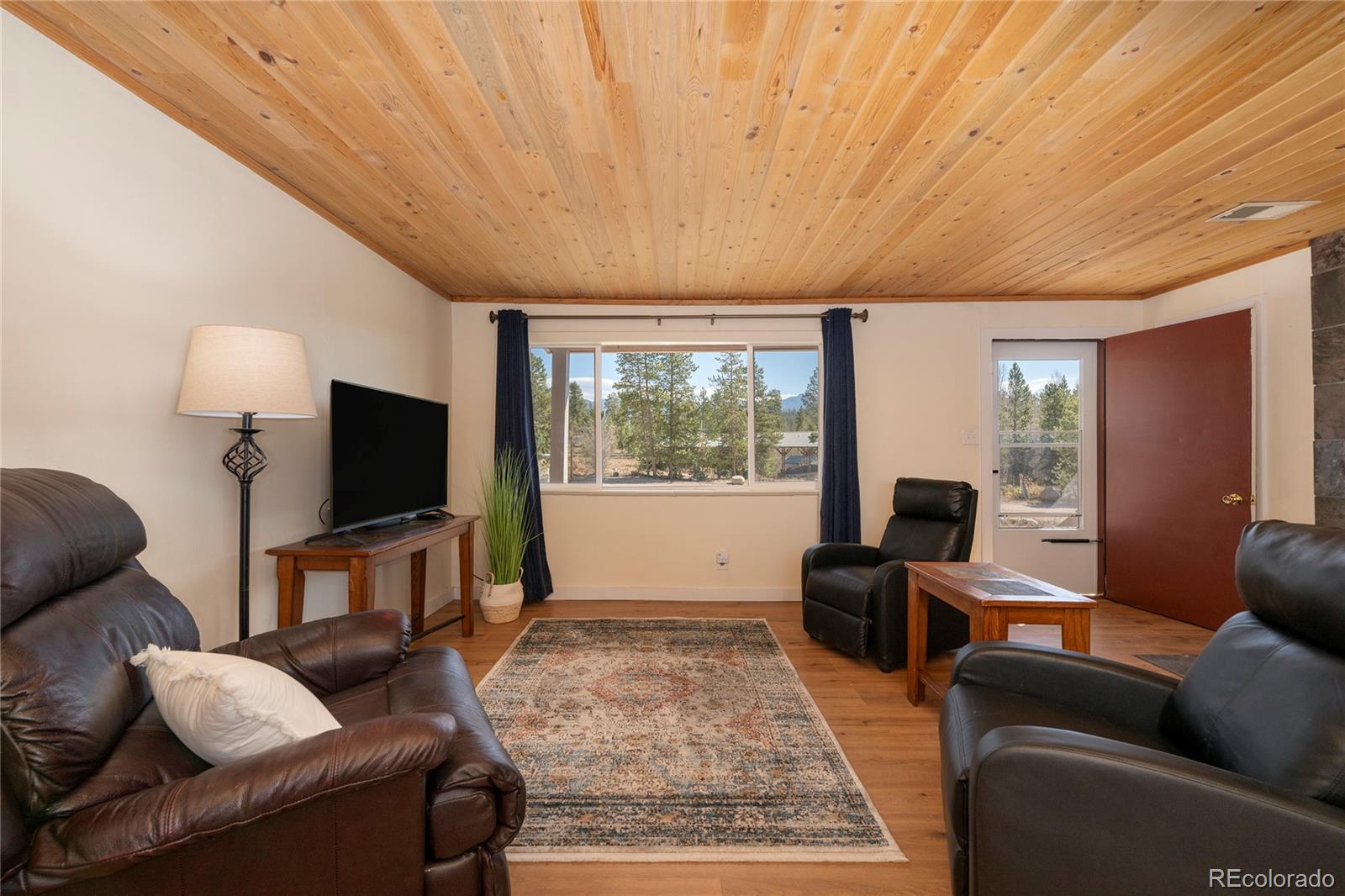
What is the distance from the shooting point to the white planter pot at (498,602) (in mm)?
3734

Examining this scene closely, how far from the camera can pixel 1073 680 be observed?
1580mm

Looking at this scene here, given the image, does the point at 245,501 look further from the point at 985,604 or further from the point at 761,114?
the point at 985,604

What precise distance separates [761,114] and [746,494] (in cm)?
289

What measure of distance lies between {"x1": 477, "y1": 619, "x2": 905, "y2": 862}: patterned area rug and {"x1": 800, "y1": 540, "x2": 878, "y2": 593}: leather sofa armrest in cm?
57

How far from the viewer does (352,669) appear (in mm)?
1684

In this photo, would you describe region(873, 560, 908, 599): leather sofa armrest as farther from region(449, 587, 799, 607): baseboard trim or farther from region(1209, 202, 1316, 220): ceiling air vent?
region(1209, 202, 1316, 220): ceiling air vent

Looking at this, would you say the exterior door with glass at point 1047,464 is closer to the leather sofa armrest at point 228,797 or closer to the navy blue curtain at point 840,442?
the navy blue curtain at point 840,442

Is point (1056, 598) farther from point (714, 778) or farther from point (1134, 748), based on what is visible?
point (714, 778)

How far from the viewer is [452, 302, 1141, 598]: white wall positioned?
4281mm

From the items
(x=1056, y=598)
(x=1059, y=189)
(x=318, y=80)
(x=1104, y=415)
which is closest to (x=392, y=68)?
(x=318, y=80)

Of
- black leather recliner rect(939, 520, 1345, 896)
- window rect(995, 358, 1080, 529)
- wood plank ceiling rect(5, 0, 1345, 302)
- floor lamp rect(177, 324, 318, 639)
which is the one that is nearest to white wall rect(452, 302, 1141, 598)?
window rect(995, 358, 1080, 529)

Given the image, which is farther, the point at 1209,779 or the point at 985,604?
the point at 985,604
